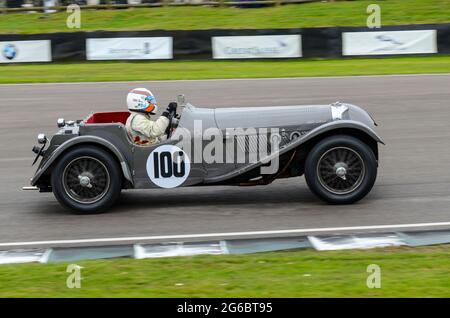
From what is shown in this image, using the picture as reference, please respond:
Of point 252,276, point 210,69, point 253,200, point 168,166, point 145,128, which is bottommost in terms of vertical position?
point 252,276

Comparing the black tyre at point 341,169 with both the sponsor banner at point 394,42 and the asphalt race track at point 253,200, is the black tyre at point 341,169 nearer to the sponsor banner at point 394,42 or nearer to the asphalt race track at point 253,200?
the asphalt race track at point 253,200

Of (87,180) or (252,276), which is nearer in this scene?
(252,276)

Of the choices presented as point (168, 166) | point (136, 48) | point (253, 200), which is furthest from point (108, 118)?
point (136, 48)

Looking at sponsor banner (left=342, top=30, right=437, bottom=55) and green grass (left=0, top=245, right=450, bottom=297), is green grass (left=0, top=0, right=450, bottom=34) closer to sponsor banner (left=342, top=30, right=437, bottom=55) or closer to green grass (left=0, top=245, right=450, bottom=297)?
sponsor banner (left=342, top=30, right=437, bottom=55)

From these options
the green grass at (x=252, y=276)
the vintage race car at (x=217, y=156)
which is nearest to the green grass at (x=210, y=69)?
the vintage race car at (x=217, y=156)

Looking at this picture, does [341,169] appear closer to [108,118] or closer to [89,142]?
[89,142]

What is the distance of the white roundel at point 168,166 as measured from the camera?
8508 millimetres

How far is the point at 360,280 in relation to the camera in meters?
6.19

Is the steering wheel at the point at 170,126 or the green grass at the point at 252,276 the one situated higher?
the steering wheel at the point at 170,126

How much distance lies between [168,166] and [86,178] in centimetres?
90

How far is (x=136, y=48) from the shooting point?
84.2 feet

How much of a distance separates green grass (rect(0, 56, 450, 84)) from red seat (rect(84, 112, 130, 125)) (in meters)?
12.4

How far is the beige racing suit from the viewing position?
8641mm

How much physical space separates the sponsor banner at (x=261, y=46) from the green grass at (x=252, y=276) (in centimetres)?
1851
